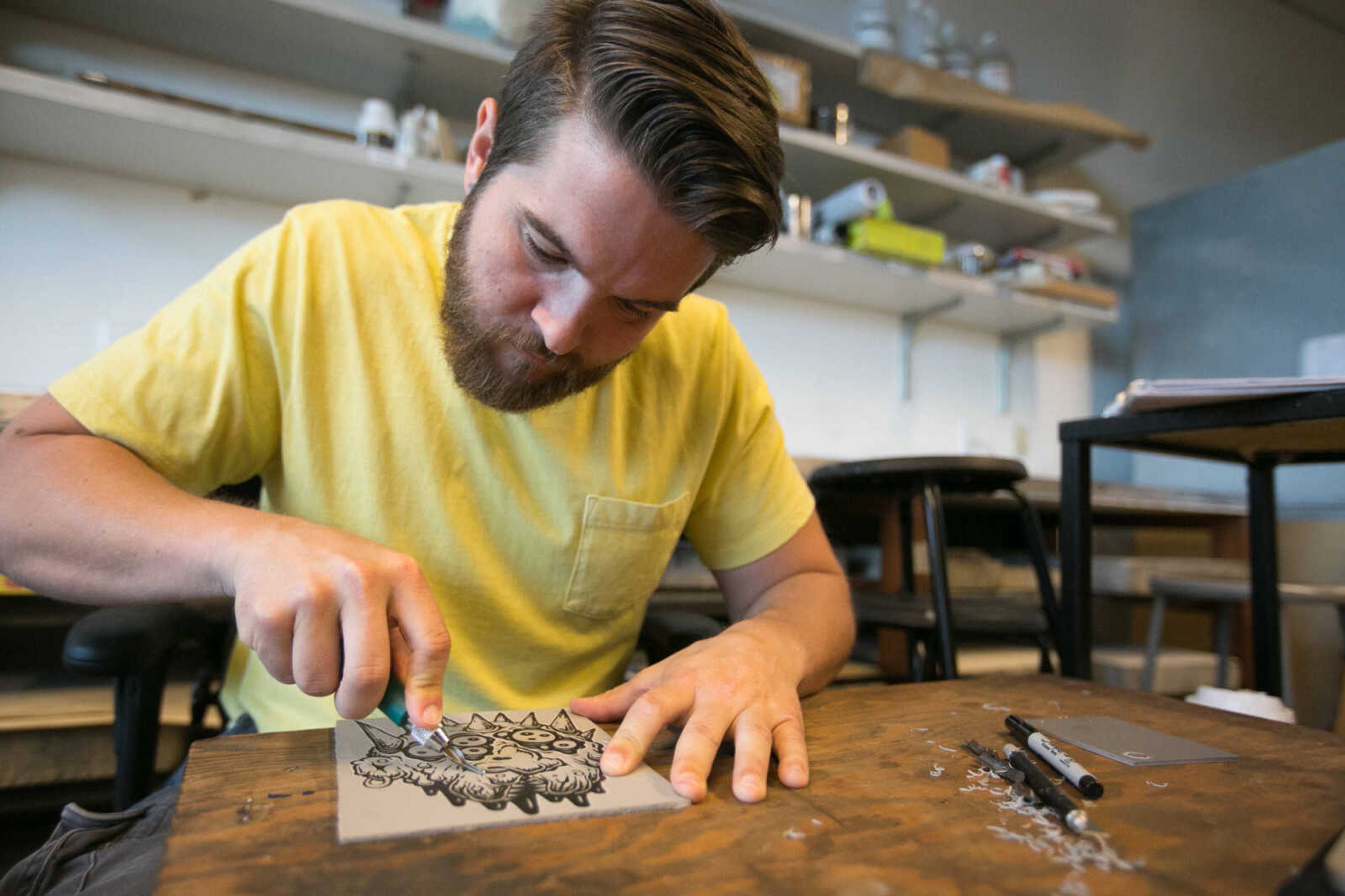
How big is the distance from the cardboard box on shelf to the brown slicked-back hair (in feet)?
6.25

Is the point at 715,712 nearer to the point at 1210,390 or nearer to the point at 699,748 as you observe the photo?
the point at 699,748

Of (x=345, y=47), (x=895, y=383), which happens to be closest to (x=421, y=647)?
(x=345, y=47)

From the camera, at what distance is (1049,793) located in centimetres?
43

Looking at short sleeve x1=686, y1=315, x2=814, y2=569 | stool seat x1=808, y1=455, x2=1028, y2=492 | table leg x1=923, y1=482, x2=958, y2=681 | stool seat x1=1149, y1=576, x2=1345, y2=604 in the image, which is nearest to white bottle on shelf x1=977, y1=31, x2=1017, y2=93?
stool seat x1=1149, y1=576, x2=1345, y2=604

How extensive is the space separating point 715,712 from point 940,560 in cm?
93

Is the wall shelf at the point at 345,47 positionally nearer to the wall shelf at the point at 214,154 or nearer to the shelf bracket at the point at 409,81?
the shelf bracket at the point at 409,81

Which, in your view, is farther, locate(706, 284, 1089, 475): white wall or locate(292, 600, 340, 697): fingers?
locate(706, 284, 1089, 475): white wall

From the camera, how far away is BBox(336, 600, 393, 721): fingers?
1.46 ft

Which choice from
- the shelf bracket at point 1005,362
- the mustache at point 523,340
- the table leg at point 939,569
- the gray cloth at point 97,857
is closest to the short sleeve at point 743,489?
the mustache at point 523,340

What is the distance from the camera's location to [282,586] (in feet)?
1.52

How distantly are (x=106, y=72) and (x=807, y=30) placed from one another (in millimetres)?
1727

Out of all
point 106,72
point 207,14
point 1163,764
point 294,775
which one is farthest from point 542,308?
point 106,72

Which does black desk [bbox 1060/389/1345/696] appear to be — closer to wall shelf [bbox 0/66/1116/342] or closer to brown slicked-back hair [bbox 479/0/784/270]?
brown slicked-back hair [bbox 479/0/784/270]

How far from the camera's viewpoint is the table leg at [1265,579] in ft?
4.30
